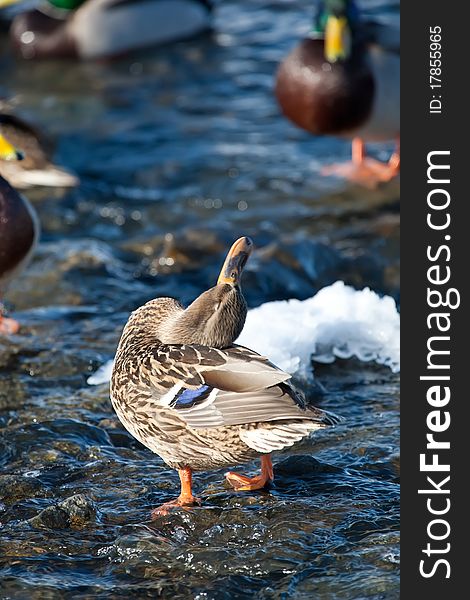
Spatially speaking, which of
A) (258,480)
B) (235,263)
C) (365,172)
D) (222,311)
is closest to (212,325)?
(222,311)

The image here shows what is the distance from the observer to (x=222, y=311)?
3875 millimetres

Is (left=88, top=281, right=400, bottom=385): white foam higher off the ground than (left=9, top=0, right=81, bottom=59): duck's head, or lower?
lower

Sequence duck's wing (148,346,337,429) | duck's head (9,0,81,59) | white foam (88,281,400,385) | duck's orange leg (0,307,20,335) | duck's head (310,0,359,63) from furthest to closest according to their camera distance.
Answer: duck's head (9,0,81,59) < duck's head (310,0,359,63) < duck's orange leg (0,307,20,335) < white foam (88,281,400,385) < duck's wing (148,346,337,429)

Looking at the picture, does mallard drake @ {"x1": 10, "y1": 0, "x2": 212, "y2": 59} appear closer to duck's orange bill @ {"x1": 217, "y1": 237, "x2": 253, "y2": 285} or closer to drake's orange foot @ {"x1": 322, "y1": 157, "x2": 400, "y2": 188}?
drake's orange foot @ {"x1": 322, "y1": 157, "x2": 400, "y2": 188}

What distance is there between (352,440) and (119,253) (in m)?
2.73

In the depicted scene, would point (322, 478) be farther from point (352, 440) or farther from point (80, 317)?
point (80, 317)

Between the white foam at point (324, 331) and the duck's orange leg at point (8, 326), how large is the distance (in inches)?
→ 25.7

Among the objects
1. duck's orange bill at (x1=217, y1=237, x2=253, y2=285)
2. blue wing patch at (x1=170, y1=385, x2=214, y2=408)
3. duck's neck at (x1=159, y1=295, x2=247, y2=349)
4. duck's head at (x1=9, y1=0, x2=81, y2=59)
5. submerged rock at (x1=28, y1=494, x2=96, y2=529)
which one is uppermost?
duck's head at (x1=9, y1=0, x2=81, y2=59)

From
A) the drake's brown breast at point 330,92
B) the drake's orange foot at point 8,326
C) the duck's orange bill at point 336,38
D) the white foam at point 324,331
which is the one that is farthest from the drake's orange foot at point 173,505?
the duck's orange bill at point 336,38

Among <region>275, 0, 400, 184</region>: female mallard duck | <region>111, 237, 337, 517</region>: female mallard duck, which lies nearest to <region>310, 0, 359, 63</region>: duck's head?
<region>275, 0, 400, 184</region>: female mallard duck

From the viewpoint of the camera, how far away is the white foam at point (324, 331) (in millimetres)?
5199

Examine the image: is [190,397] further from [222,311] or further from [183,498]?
[183,498]

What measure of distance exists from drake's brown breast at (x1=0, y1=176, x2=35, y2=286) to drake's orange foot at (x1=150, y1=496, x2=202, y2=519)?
2061mm

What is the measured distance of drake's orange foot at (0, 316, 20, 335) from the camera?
18.6 ft
